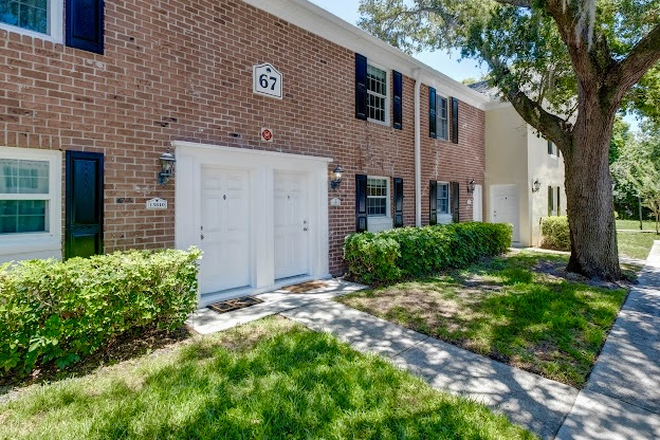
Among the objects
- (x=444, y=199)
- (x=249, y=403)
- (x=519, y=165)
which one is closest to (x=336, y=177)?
(x=249, y=403)

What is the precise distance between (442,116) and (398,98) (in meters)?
3.02

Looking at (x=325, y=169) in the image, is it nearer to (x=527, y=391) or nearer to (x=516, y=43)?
(x=527, y=391)

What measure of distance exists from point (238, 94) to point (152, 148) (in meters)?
1.78

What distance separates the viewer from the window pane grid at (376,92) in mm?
8734

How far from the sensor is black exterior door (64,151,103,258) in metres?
4.31

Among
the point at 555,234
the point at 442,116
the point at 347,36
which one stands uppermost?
the point at 347,36

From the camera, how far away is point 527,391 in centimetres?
311

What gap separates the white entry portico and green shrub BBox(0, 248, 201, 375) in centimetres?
126

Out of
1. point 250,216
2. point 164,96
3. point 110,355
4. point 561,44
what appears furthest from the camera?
point 561,44

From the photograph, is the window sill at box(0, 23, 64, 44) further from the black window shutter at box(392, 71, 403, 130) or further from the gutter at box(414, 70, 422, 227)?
the gutter at box(414, 70, 422, 227)

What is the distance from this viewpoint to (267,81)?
6.38 metres

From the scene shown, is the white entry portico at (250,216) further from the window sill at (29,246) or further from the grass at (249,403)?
the grass at (249,403)

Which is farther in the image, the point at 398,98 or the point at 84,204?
the point at 398,98

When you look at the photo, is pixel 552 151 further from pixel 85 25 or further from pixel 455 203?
pixel 85 25
